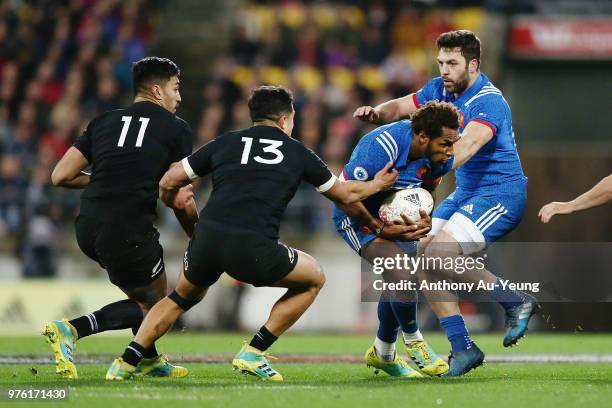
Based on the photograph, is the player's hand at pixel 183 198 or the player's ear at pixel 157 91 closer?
the player's hand at pixel 183 198

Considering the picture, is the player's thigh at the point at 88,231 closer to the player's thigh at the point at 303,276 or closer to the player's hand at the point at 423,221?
the player's thigh at the point at 303,276


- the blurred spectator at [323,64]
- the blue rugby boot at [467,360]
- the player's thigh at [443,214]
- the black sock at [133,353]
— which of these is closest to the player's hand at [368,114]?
the player's thigh at [443,214]

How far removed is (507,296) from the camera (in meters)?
8.87

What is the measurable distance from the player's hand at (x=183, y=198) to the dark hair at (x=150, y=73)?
0.87 metres

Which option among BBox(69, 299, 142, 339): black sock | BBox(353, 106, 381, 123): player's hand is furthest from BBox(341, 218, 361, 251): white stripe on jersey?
BBox(69, 299, 142, 339): black sock

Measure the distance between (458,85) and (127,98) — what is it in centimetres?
1104

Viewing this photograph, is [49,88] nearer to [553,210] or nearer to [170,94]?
[170,94]

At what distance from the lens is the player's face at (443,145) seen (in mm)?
8297

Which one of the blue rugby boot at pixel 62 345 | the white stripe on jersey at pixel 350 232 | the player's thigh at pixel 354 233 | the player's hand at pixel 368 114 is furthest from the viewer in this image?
the player's hand at pixel 368 114

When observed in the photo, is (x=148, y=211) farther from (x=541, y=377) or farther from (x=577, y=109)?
(x=577, y=109)

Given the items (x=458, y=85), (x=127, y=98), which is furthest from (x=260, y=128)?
(x=127, y=98)

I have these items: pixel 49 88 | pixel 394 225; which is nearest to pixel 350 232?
pixel 394 225

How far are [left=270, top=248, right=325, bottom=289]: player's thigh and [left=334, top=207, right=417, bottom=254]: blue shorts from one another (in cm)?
68

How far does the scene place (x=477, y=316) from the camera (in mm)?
17297
